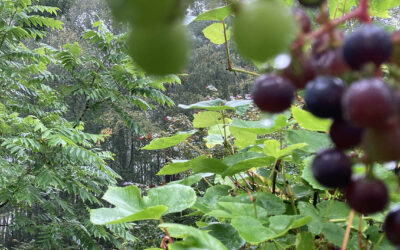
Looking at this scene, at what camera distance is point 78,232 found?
187 inches

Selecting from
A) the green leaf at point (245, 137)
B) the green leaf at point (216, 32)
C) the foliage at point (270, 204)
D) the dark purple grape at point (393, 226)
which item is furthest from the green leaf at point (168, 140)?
the dark purple grape at point (393, 226)

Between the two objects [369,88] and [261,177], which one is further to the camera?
[261,177]

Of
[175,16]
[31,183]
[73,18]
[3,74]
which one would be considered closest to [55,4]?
[73,18]

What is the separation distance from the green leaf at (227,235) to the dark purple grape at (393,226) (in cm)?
46

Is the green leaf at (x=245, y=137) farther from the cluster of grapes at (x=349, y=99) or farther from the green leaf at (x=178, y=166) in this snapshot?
the cluster of grapes at (x=349, y=99)

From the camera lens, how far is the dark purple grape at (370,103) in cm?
15

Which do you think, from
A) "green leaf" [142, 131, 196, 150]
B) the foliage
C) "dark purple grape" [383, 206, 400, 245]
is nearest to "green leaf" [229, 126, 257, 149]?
the foliage

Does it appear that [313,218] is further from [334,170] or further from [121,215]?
[334,170]

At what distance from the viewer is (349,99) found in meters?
0.16

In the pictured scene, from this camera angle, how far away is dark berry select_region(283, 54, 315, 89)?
0.62ft

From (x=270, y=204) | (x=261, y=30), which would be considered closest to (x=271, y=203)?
(x=270, y=204)

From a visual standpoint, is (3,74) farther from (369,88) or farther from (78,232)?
(369,88)

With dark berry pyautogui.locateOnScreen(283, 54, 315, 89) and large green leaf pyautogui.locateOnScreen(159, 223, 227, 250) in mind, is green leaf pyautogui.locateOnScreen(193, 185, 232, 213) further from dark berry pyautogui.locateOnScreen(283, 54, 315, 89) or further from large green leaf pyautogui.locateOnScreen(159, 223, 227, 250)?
dark berry pyautogui.locateOnScreen(283, 54, 315, 89)

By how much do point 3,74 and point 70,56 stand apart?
788 mm
